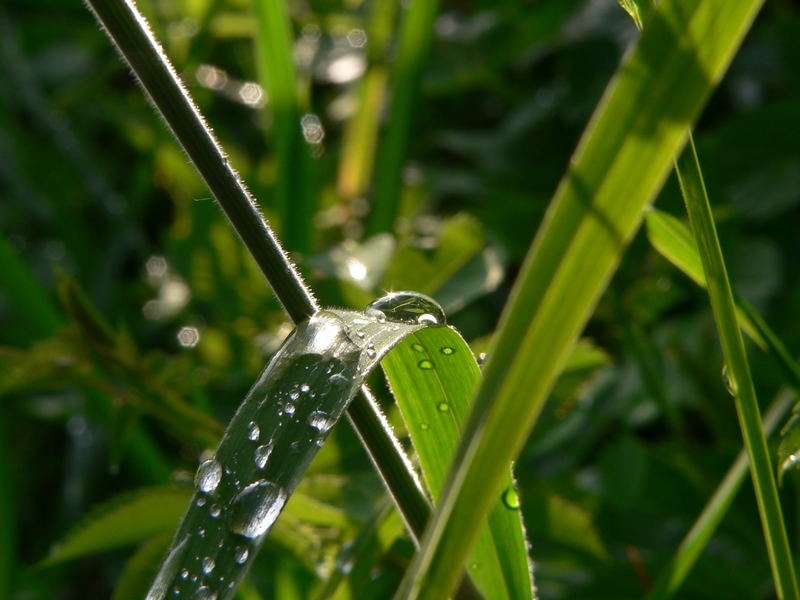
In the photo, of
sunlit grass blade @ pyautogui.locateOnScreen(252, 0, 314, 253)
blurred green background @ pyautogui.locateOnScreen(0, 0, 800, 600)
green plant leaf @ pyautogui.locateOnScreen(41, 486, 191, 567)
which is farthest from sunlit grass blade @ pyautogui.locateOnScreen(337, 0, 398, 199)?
green plant leaf @ pyautogui.locateOnScreen(41, 486, 191, 567)

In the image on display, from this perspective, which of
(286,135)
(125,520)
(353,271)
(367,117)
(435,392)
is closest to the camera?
(435,392)

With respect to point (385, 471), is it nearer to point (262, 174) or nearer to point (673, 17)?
point (673, 17)

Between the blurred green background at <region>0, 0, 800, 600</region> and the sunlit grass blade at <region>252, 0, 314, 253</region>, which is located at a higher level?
the sunlit grass blade at <region>252, 0, 314, 253</region>

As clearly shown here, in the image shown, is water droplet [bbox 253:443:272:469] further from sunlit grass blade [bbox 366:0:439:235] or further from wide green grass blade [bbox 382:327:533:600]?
sunlit grass blade [bbox 366:0:439:235]

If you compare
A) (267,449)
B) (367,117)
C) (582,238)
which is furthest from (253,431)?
(367,117)

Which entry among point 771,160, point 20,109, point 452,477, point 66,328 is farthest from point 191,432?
point 20,109

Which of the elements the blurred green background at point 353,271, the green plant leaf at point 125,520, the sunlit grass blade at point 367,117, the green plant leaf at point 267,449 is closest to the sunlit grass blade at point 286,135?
the blurred green background at point 353,271

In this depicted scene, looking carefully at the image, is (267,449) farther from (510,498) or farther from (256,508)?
(510,498)
